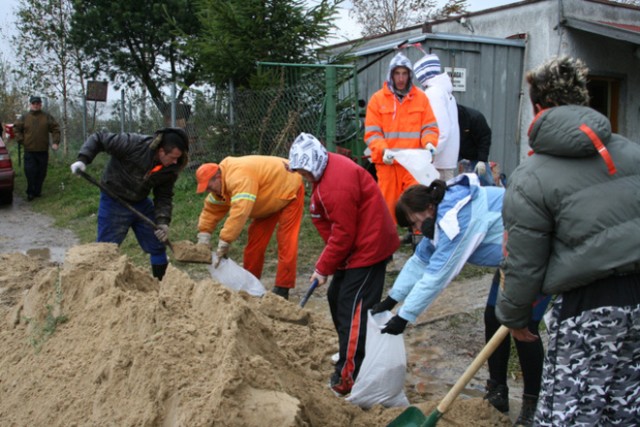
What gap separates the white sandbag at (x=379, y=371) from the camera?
12.3 ft

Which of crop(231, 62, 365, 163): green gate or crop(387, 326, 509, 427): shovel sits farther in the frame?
crop(231, 62, 365, 163): green gate

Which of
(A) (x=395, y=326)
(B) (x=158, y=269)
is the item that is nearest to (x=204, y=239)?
(B) (x=158, y=269)

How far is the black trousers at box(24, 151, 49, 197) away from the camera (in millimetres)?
12883

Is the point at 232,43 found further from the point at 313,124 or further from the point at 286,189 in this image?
the point at 286,189

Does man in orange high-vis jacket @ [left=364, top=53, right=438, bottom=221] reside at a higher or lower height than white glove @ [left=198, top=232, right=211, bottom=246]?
higher

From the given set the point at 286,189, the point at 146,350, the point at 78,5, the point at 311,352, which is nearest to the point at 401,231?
the point at 286,189

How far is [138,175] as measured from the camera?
230 inches

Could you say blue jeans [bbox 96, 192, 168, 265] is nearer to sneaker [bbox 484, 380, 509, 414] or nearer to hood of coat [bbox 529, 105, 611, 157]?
sneaker [bbox 484, 380, 509, 414]

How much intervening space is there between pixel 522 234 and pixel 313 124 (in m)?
7.17

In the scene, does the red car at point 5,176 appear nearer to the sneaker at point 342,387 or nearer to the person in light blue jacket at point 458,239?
the sneaker at point 342,387

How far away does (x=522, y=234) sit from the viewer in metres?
2.52

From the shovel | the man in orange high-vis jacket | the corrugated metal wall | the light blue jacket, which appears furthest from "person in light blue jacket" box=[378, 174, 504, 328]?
the corrugated metal wall

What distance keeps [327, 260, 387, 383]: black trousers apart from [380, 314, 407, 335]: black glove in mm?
475

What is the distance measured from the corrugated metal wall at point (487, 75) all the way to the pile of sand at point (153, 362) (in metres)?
6.02
